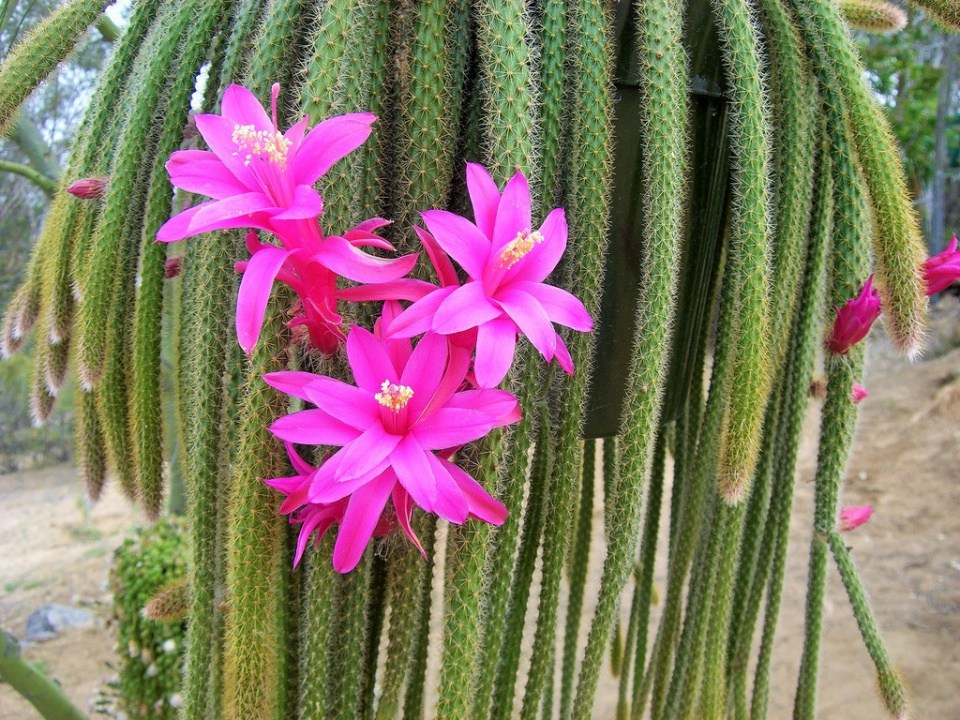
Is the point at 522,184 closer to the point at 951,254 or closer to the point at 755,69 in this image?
the point at 755,69

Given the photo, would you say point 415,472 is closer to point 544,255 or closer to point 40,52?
point 544,255

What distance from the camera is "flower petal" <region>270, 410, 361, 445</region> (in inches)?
18.6

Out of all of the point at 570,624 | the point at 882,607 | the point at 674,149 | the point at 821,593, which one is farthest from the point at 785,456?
the point at 882,607

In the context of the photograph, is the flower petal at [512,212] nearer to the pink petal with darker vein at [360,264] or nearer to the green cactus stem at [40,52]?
the pink petal with darker vein at [360,264]

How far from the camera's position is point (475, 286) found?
472 millimetres

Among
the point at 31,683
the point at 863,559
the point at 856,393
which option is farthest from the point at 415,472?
the point at 863,559

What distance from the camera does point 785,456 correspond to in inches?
32.6

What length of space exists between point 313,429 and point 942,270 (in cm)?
63

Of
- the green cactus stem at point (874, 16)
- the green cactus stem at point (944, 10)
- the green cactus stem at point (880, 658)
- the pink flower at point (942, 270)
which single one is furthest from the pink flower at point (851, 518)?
the green cactus stem at point (874, 16)

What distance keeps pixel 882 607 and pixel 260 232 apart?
276 cm

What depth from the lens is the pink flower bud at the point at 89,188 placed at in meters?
0.75

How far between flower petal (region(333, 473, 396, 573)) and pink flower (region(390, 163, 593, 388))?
9 cm

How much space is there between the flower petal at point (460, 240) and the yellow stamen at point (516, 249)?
1cm

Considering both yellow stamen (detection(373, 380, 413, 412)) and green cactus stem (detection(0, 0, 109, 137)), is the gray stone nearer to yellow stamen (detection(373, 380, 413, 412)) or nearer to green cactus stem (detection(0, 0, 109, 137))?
green cactus stem (detection(0, 0, 109, 137))
